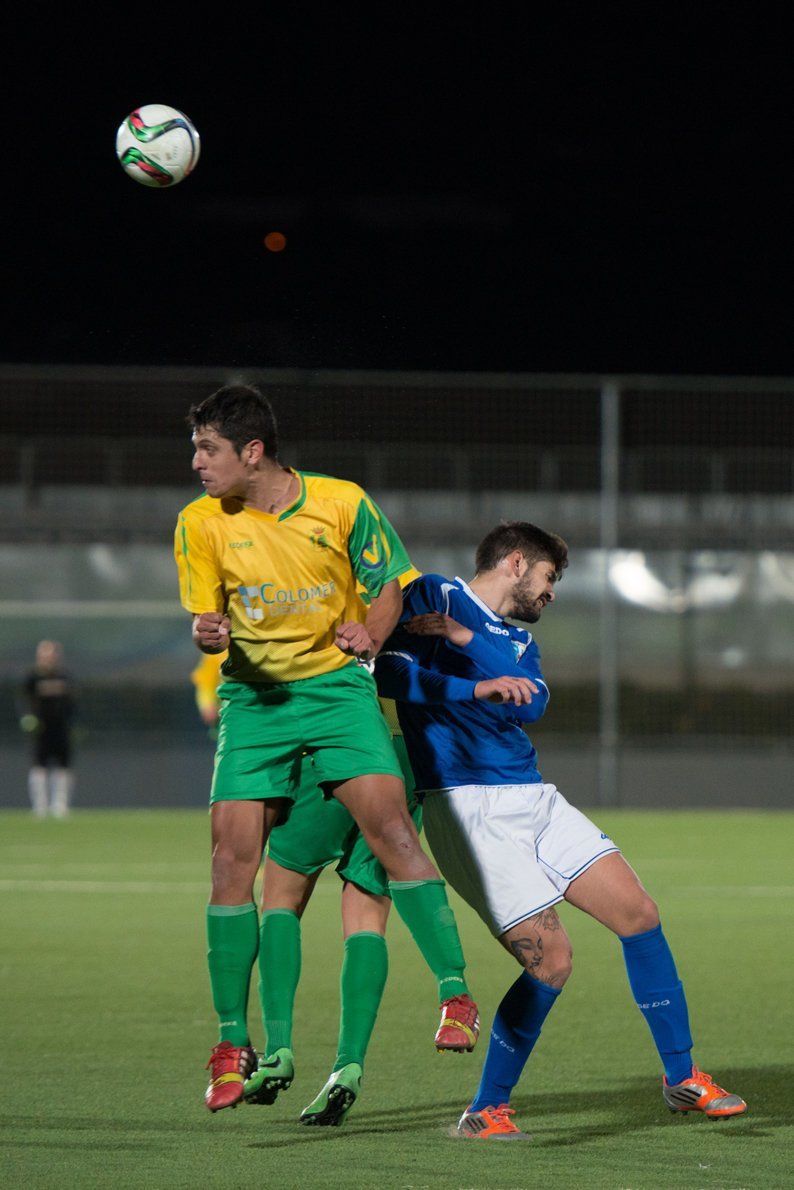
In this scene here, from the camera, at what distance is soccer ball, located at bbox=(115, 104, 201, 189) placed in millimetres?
6641

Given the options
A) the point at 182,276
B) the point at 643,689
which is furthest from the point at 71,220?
the point at 643,689

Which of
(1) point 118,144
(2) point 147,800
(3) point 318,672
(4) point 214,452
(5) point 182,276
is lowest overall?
(2) point 147,800

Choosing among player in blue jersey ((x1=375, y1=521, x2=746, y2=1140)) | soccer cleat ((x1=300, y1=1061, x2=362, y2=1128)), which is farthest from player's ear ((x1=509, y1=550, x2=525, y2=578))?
soccer cleat ((x1=300, y1=1061, x2=362, y2=1128))

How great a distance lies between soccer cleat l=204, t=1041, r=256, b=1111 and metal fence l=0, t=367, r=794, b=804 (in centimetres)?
1191

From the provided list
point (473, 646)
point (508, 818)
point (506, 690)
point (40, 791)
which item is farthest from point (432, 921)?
point (40, 791)

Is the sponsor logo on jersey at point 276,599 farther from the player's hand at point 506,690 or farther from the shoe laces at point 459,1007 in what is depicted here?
the shoe laces at point 459,1007

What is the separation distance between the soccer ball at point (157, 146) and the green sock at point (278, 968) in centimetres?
286

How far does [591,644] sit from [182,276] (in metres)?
9.81

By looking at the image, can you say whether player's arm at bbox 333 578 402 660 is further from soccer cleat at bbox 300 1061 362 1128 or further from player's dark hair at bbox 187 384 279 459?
soccer cleat at bbox 300 1061 362 1128

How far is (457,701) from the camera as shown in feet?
16.8

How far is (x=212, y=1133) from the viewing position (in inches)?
201

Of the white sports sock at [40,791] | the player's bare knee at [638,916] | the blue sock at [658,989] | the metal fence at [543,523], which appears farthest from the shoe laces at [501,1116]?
the white sports sock at [40,791]

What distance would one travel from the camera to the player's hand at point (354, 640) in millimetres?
4867

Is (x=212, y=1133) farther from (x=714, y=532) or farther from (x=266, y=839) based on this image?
(x=714, y=532)
